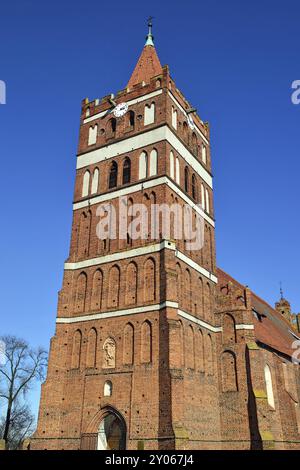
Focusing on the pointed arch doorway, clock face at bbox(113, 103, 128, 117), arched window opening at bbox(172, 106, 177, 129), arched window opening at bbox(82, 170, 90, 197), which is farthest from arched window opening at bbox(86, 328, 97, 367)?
clock face at bbox(113, 103, 128, 117)

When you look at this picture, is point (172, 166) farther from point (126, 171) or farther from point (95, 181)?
point (95, 181)

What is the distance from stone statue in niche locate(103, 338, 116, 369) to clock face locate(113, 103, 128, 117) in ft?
42.3

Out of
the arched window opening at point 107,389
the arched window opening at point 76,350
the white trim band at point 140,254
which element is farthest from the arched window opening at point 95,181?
the arched window opening at point 107,389

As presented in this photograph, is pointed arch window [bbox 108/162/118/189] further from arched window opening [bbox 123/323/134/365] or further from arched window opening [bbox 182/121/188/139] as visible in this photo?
arched window opening [bbox 123/323/134/365]

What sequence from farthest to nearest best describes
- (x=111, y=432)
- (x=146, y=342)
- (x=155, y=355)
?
1. (x=146, y=342)
2. (x=111, y=432)
3. (x=155, y=355)

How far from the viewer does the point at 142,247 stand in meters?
22.2

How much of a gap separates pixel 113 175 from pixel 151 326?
9.08 metres

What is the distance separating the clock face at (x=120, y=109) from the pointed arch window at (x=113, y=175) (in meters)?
3.17

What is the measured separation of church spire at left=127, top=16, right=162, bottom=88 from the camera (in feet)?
93.6

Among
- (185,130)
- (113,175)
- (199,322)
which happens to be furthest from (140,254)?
(185,130)

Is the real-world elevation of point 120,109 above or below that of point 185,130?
above

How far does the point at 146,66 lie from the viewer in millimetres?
29516

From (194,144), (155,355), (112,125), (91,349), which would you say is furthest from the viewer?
(194,144)

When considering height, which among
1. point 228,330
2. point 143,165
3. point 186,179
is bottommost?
point 228,330
